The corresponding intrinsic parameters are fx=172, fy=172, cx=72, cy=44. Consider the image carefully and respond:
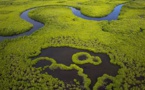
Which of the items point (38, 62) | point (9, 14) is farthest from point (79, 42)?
point (9, 14)

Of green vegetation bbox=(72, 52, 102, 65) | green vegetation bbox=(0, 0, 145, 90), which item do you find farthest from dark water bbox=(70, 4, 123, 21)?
green vegetation bbox=(72, 52, 102, 65)

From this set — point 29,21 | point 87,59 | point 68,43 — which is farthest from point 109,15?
point 87,59

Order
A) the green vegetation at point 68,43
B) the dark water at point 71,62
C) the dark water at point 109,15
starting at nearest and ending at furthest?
the green vegetation at point 68,43
the dark water at point 71,62
the dark water at point 109,15

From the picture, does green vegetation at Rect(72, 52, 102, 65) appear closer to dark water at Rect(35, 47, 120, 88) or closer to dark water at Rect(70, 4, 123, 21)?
A: dark water at Rect(35, 47, 120, 88)

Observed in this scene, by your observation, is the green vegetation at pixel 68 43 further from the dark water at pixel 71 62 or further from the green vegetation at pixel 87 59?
the green vegetation at pixel 87 59

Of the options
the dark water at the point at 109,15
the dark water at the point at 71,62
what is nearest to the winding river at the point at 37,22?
the dark water at the point at 109,15
